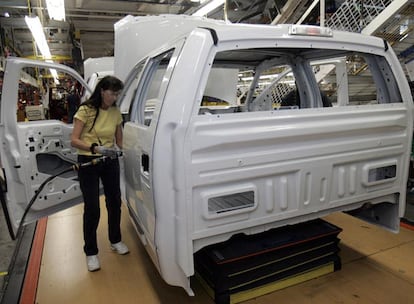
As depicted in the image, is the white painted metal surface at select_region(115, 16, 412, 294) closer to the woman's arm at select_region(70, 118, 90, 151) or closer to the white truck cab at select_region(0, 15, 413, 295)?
the white truck cab at select_region(0, 15, 413, 295)

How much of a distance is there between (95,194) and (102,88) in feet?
3.00

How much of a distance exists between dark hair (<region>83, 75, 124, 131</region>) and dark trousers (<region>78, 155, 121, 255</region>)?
37cm

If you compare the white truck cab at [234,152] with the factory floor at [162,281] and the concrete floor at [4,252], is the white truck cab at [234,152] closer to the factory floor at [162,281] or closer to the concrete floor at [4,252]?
the factory floor at [162,281]

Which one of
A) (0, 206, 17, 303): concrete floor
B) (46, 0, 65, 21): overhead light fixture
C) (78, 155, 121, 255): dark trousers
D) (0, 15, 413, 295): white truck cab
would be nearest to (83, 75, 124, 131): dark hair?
(0, 15, 413, 295): white truck cab

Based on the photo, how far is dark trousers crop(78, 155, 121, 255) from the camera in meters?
2.82

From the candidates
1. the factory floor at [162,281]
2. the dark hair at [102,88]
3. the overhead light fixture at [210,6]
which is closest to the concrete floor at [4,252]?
the factory floor at [162,281]

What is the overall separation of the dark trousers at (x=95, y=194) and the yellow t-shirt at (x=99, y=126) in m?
0.16

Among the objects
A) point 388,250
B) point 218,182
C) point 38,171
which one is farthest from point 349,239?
point 38,171

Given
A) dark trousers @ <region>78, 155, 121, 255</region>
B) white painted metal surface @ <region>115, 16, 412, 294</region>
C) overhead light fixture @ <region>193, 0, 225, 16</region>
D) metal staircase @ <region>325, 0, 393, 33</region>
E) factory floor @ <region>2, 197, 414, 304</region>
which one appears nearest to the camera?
white painted metal surface @ <region>115, 16, 412, 294</region>

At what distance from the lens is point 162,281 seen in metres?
2.63

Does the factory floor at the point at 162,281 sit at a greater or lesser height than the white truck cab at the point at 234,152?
lesser

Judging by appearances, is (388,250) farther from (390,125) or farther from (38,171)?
(38,171)

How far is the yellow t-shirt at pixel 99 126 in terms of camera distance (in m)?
2.74

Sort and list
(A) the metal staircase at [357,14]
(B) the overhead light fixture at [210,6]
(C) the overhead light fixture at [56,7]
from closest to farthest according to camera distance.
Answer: (A) the metal staircase at [357,14], (C) the overhead light fixture at [56,7], (B) the overhead light fixture at [210,6]
